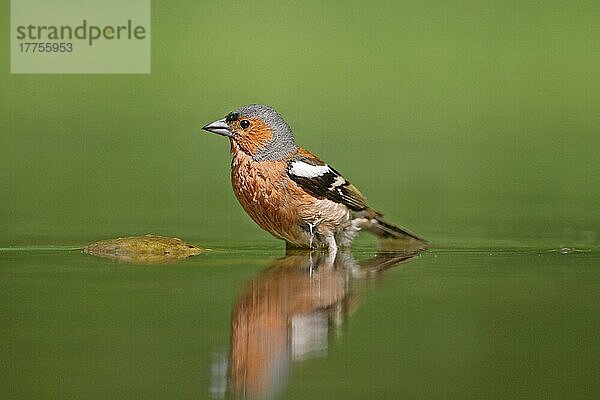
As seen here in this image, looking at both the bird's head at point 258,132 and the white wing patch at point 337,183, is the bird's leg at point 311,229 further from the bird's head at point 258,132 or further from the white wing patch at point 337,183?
the bird's head at point 258,132

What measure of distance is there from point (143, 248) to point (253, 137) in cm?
84

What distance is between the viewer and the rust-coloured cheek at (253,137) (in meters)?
7.50

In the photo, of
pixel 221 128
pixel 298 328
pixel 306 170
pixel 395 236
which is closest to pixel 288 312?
pixel 298 328

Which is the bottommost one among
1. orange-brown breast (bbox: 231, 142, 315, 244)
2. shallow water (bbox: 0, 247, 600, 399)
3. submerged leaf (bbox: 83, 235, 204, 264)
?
shallow water (bbox: 0, 247, 600, 399)

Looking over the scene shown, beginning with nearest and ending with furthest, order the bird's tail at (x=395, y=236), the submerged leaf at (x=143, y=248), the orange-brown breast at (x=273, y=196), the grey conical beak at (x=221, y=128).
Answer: the submerged leaf at (x=143, y=248) < the orange-brown breast at (x=273, y=196) < the grey conical beak at (x=221, y=128) < the bird's tail at (x=395, y=236)

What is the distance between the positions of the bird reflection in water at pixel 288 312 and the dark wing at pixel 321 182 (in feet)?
1.14

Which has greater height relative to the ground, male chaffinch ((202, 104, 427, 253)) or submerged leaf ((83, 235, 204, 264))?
male chaffinch ((202, 104, 427, 253))

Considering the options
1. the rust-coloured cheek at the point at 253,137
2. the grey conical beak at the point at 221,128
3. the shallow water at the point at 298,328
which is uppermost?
the grey conical beak at the point at 221,128

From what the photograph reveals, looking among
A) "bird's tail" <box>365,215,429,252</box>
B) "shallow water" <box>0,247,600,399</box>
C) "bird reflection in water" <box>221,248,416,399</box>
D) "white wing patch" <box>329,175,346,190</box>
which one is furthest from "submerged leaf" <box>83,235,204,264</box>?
"bird's tail" <box>365,215,429,252</box>

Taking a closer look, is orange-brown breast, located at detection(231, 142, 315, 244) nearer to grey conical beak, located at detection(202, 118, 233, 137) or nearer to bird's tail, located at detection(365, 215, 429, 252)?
grey conical beak, located at detection(202, 118, 233, 137)

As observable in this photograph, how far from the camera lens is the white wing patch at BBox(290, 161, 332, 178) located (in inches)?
294

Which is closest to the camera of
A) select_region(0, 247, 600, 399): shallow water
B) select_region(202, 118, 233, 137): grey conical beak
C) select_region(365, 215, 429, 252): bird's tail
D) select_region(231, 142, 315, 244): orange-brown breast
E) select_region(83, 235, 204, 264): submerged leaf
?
select_region(0, 247, 600, 399): shallow water

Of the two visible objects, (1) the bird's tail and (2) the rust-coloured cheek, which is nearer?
(2) the rust-coloured cheek

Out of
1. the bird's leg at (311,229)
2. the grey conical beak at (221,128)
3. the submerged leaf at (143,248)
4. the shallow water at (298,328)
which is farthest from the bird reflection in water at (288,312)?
the grey conical beak at (221,128)
